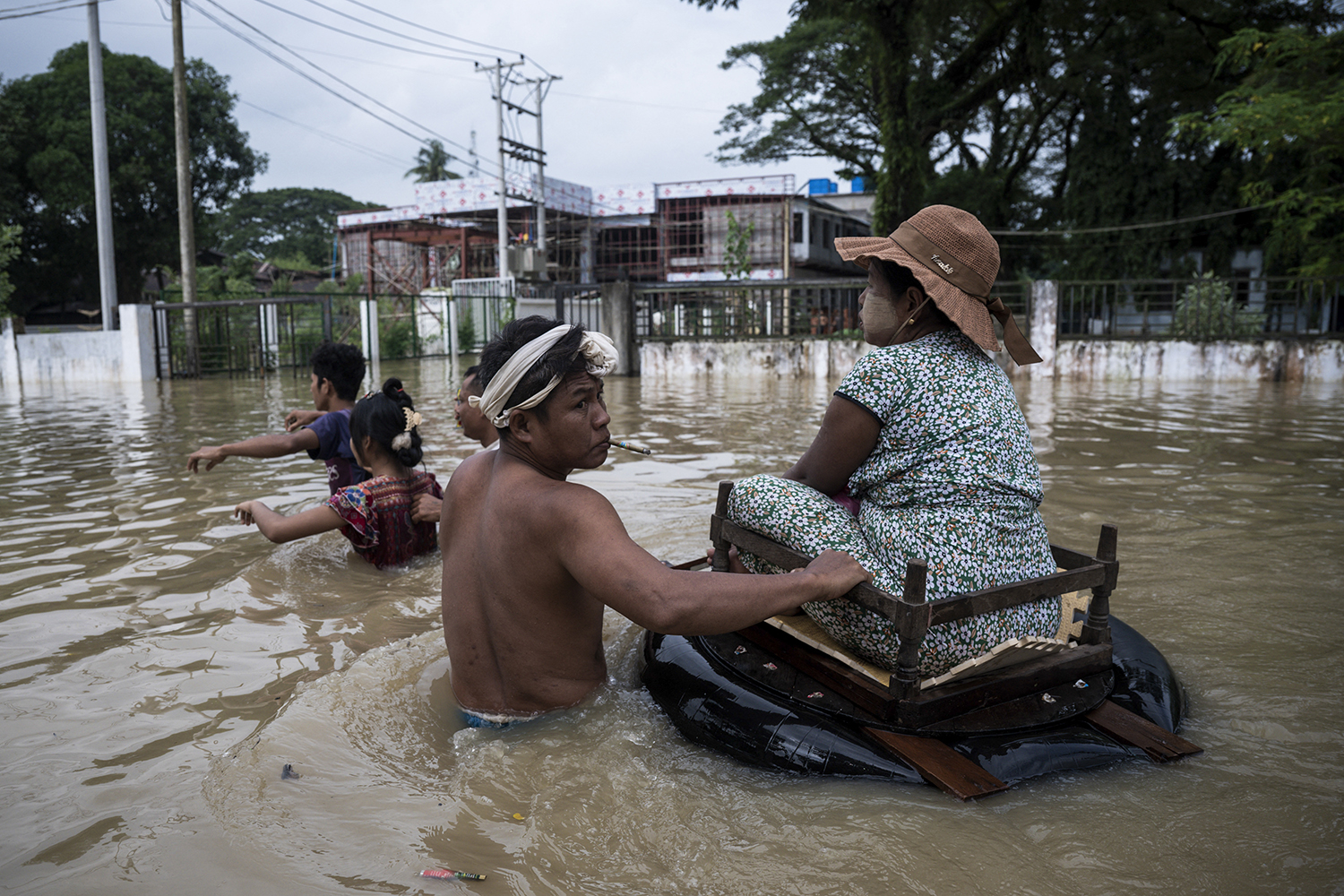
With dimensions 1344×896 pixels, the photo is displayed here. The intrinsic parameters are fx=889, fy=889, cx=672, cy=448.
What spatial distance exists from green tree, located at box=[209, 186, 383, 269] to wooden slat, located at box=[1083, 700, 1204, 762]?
187 ft

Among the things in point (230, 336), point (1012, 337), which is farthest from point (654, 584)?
point (230, 336)

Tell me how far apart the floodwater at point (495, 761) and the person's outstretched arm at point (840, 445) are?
36.1 inches

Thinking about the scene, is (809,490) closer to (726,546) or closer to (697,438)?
(726,546)

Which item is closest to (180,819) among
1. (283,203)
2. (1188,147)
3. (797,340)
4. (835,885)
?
(835,885)

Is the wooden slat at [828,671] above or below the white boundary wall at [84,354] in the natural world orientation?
below

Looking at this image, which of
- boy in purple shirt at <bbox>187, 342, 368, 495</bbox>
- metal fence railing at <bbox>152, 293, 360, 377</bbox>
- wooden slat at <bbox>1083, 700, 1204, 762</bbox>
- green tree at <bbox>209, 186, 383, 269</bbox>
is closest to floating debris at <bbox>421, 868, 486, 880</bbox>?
wooden slat at <bbox>1083, 700, 1204, 762</bbox>

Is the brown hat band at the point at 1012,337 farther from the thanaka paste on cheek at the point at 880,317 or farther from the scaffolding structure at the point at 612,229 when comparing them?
the scaffolding structure at the point at 612,229

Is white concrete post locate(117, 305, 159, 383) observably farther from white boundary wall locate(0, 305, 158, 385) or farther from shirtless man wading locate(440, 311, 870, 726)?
shirtless man wading locate(440, 311, 870, 726)

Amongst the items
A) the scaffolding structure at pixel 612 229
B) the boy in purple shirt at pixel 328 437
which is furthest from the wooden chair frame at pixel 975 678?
the scaffolding structure at pixel 612 229

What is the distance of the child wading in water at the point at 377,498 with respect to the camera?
14.6 feet

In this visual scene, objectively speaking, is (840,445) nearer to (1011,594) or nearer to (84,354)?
(1011,594)

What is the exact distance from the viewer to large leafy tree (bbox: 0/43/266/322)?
28.5 meters

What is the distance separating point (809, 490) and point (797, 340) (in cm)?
1541

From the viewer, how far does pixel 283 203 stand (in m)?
60.1
